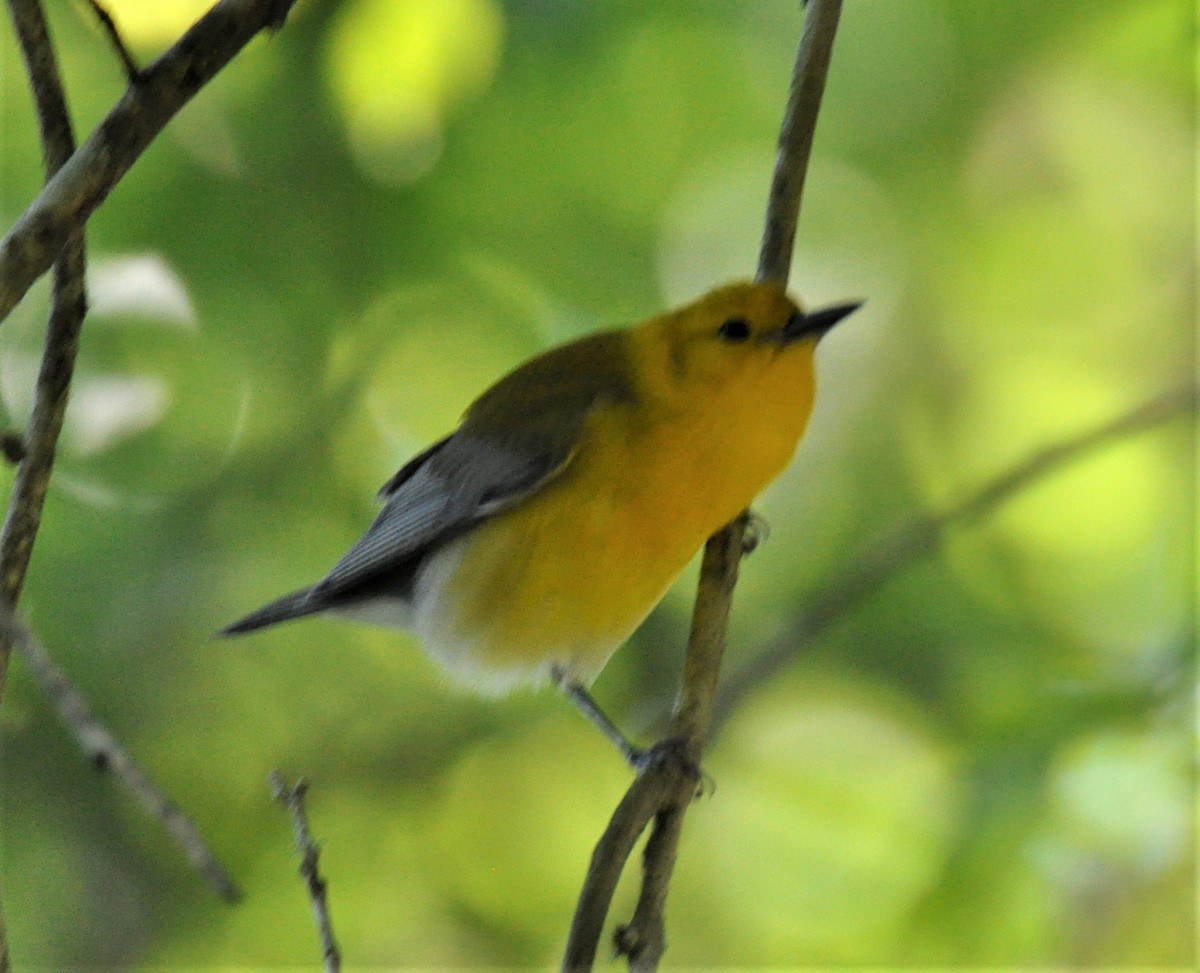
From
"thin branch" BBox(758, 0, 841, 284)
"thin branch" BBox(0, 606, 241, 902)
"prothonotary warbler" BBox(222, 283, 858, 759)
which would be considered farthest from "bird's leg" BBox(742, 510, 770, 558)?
"thin branch" BBox(0, 606, 241, 902)

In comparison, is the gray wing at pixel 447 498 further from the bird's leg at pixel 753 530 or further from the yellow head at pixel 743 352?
the bird's leg at pixel 753 530

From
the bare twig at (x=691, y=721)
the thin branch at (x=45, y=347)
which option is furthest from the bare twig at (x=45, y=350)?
the bare twig at (x=691, y=721)

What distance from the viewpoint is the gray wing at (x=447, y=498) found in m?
3.91

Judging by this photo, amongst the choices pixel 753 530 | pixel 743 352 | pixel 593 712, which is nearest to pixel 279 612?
pixel 593 712

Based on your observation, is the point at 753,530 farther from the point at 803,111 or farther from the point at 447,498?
the point at 803,111

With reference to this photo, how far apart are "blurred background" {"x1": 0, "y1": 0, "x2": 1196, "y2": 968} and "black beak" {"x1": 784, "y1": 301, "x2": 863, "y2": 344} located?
120 cm

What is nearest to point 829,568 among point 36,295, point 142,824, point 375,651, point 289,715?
point 375,651

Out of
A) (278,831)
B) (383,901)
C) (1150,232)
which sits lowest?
(383,901)

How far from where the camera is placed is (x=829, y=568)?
504cm

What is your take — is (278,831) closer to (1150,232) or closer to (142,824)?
(142,824)

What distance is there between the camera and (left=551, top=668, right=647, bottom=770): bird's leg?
3805 mm

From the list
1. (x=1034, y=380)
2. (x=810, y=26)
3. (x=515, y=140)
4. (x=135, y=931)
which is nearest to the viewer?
(x=810, y=26)

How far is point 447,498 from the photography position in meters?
4.15

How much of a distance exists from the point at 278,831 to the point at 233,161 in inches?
100
